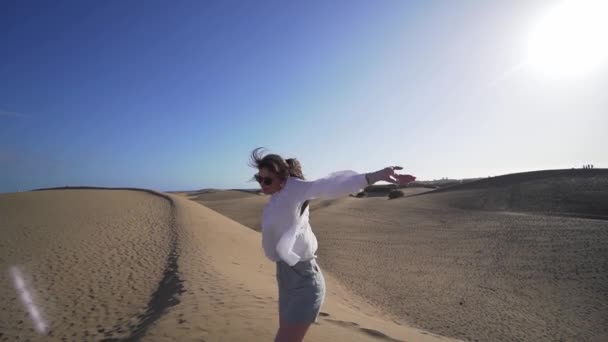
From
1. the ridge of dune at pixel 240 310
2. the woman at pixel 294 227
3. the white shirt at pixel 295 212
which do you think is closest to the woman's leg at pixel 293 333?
the woman at pixel 294 227

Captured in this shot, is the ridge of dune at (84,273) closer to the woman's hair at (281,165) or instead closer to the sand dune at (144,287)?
the sand dune at (144,287)

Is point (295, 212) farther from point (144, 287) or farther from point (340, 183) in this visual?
point (144, 287)

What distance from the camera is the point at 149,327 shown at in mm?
5582

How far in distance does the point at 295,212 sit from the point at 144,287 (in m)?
8.11

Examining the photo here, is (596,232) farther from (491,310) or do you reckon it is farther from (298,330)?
(298,330)

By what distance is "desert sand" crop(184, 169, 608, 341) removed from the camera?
8336mm

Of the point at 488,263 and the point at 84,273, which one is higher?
the point at 84,273

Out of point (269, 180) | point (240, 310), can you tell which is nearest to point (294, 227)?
point (269, 180)

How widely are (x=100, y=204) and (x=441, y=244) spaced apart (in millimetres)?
20975

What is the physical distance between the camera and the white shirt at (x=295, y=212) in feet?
6.84

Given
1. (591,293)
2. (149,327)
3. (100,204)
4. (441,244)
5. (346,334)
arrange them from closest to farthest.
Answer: (346,334) → (149,327) → (591,293) → (441,244) → (100,204)

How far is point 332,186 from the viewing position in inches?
81.7

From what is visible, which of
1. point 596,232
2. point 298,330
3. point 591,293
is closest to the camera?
point 298,330

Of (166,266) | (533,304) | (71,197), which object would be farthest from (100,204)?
(533,304)
